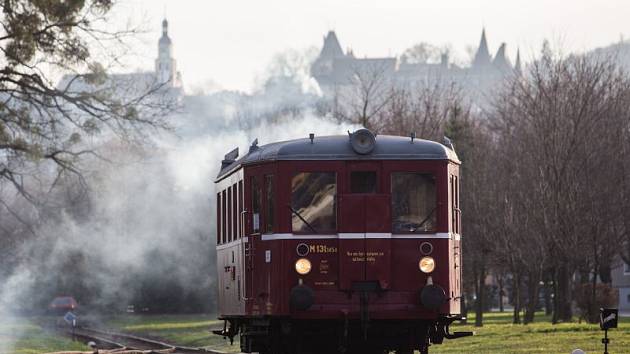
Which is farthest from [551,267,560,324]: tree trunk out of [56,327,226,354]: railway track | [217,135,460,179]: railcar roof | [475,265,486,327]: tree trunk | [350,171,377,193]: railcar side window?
[350,171,377,193]: railcar side window

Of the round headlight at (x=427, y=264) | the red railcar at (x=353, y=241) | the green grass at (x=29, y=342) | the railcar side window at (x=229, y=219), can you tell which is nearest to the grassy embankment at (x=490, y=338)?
the green grass at (x=29, y=342)

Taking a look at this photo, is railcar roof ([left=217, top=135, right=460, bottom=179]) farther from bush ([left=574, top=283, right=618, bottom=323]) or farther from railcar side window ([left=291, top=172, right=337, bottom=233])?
bush ([left=574, top=283, right=618, bottom=323])

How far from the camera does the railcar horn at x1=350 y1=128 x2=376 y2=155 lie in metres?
17.7

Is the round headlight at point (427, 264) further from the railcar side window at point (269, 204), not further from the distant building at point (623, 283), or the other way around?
the distant building at point (623, 283)

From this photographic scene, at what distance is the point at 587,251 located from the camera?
43.4 meters

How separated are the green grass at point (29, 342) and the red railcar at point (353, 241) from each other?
1704cm

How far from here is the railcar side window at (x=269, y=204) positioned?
17.7m

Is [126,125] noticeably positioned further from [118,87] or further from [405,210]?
[405,210]

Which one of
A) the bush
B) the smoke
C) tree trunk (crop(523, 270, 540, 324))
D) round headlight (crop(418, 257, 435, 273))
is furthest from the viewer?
tree trunk (crop(523, 270, 540, 324))

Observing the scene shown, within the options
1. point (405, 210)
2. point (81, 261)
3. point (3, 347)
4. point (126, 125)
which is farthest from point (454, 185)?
point (81, 261)

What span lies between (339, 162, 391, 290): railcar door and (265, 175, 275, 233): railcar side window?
870 mm

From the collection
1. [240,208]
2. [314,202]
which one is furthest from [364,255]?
[240,208]

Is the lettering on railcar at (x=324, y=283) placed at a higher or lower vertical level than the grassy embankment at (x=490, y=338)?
higher

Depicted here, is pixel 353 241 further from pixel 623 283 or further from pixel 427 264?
pixel 623 283
